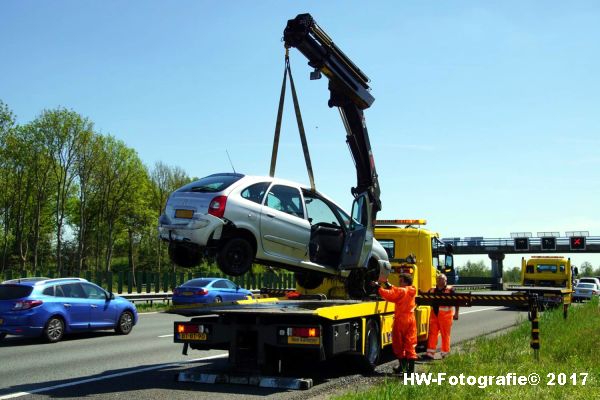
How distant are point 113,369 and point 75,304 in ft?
17.1

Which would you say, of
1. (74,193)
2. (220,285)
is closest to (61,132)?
(74,193)

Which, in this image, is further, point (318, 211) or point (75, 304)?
point (75, 304)

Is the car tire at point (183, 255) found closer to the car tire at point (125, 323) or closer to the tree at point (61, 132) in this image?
the car tire at point (125, 323)

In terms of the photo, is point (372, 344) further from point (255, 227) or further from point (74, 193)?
point (74, 193)

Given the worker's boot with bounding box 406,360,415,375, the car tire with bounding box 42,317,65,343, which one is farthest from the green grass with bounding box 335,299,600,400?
the car tire with bounding box 42,317,65,343

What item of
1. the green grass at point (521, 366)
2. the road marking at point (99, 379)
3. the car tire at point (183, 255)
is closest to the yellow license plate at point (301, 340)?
the green grass at point (521, 366)

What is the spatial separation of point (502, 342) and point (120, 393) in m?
7.27

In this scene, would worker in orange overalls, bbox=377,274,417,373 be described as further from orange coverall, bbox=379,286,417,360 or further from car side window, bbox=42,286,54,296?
car side window, bbox=42,286,54,296

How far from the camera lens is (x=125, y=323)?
1641 cm

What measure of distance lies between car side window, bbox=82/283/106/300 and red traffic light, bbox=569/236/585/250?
57.3 meters

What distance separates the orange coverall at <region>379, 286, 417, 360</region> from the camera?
Result: 9.55m

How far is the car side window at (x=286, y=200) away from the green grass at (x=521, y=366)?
278 cm

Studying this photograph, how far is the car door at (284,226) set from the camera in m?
Answer: 9.48

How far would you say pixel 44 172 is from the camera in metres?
57.7
